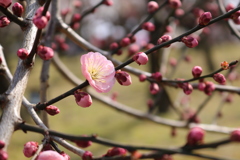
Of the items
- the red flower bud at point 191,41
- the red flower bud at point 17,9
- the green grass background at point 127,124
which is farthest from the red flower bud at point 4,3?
the green grass background at point 127,124

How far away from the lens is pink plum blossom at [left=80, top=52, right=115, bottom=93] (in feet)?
2.44

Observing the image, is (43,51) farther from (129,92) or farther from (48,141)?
(129,92)

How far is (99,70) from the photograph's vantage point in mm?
798

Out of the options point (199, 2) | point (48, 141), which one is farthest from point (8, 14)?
point (199, 2)

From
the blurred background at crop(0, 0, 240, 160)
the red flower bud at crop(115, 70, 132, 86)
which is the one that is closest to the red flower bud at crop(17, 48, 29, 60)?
the red flower bud at crop(115, 70, 132, 86)

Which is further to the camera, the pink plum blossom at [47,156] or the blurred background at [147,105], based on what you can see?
the blurred background at [147,105]

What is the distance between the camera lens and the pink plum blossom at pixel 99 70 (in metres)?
0.74

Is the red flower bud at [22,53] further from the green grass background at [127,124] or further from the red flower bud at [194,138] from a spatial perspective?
the green grass background at [127,124]

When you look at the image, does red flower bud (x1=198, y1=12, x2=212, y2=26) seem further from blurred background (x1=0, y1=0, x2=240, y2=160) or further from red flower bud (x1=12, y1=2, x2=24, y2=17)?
blurred background (x1=0, y1=0, x2=240, y2=160)

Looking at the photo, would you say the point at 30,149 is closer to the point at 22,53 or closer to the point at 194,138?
the point at 22,53

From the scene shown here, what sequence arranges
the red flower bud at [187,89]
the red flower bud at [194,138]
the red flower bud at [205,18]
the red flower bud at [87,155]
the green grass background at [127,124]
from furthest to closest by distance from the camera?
the green grass background at [127,124] → the red flower bud at [187,89] → the red flower bud at [205,18] → the red flower bud at [87,155] → the red flower bud at [194,138]

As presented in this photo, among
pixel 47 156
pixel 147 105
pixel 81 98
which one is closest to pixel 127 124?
pixel 147 105

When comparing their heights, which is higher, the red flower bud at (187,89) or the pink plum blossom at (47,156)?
the red flower bud at (187,89)

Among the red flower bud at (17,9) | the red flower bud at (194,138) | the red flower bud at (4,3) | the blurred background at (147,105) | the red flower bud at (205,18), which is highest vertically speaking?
the blurred background at (147,105)
